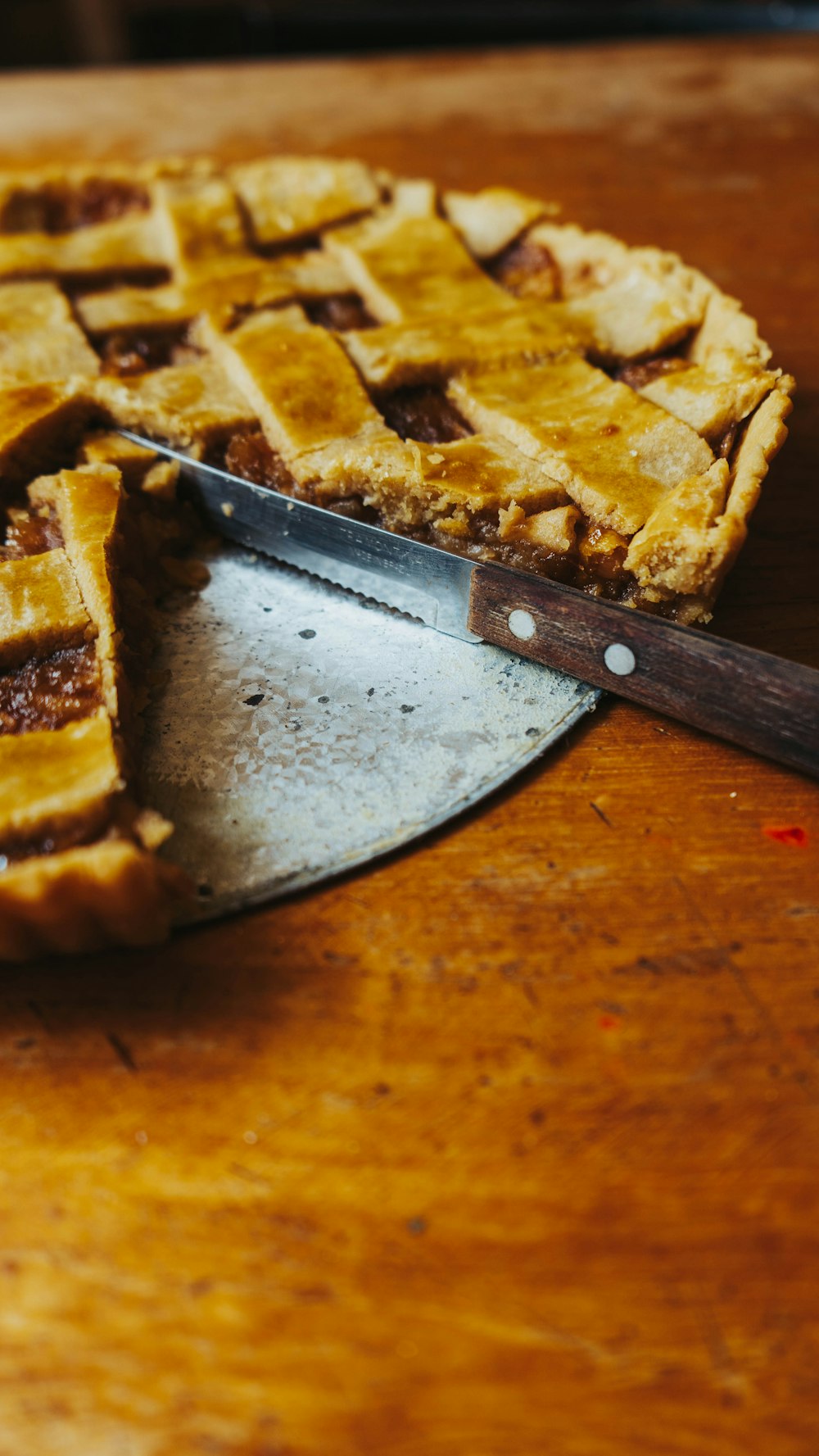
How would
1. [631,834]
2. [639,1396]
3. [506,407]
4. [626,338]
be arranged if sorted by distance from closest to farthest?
1. [639,1396]
2. [631,834]
3. [506,407]
4. [626,338]

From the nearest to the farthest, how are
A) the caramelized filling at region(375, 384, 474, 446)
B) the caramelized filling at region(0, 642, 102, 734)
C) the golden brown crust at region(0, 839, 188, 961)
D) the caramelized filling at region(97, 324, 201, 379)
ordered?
the golden brown crust at region(0, 839, 188, 961)
the caramelized filling at region(0, 642, 102, 734)
the caramelized filling at region(375, 384, 474, 446)
the caramelized filling at region(97, 324, 201, 379)

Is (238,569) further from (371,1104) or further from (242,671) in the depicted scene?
(371,1104)

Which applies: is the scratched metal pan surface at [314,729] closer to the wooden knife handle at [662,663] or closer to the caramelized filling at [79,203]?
Result: the wooden knife handle at [662,663]

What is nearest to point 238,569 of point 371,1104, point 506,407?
point 506,407

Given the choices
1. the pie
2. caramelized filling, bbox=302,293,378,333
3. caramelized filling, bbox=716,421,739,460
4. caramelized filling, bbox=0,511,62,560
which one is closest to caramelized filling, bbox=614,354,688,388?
the pie

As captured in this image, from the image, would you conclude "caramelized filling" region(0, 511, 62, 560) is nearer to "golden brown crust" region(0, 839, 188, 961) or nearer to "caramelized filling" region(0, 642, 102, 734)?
"caramelized filling" region(0, 642, 102, 734)

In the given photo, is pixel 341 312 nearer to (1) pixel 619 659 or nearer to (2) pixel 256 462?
(2) pixel 256 462

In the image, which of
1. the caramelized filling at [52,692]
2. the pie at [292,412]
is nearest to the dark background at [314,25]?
the pie at [292,412]

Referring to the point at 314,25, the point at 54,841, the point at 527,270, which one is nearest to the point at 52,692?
the point at 54,841
